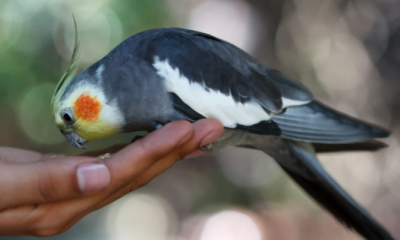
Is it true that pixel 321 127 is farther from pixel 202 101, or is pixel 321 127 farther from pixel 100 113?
pixel 100 113

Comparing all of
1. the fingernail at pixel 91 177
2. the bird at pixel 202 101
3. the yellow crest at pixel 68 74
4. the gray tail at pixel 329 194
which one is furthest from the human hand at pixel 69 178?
the gray tail at pixel 329 194

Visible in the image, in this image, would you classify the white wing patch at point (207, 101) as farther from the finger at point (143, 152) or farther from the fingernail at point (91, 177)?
the fingernail at point (91, 177)

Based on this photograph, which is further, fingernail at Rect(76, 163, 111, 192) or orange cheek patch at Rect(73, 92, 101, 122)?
orange cheek patch at Rect(73, 92, 101, 122)

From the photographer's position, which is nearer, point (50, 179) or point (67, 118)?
point (50, 179)

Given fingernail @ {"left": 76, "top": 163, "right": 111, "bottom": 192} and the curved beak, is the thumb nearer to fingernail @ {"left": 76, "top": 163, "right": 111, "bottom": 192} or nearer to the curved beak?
fingernail @ {"left": 76, "top": 163, "right": 111, "bottom": 192}

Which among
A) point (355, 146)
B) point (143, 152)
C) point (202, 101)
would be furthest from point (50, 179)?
point (355, 146)

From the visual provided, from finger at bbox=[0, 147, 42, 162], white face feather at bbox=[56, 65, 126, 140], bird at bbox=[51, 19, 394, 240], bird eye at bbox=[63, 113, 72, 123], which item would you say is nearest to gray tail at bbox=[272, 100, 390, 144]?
bird at bbox=[51, 19, 394, 240]

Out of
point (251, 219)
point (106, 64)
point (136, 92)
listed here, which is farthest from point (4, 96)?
point (251, 219)
